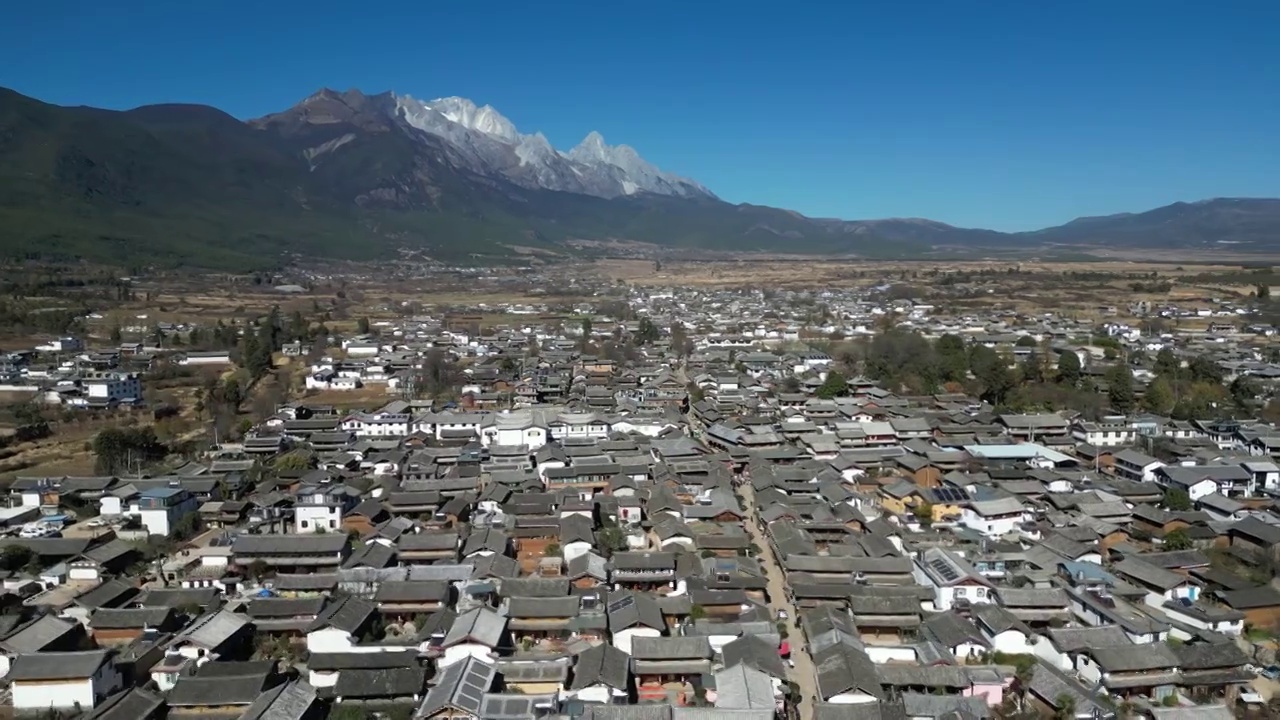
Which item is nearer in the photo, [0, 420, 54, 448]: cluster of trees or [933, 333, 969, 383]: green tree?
[0, 420, 54, 448]: cluster of trees

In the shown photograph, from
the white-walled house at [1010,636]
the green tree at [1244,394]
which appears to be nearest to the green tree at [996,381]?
the green tree at [1244,394]

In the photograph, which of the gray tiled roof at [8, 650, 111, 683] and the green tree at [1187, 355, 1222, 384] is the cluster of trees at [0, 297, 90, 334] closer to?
the gray tiled roof at [8, 650, 111, 683]

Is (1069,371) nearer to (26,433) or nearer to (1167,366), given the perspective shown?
(1167,366)

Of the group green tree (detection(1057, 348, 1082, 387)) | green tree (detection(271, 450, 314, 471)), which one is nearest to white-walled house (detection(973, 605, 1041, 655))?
green tree (detection(271, 450, 314, 471))

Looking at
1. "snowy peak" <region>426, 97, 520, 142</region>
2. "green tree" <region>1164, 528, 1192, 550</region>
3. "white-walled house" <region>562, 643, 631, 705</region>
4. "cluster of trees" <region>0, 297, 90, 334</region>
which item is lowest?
"green tree" <region>1164, 528, 1192, 550</region>

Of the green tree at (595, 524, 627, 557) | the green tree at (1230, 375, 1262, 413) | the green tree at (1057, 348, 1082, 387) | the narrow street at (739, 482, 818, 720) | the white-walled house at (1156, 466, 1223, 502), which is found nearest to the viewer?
the narrow street at (739, 482, 818, 720)

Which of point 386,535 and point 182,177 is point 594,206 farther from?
point 386,535

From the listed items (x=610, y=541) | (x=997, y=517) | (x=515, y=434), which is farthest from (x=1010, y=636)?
(x=515, y=434)
